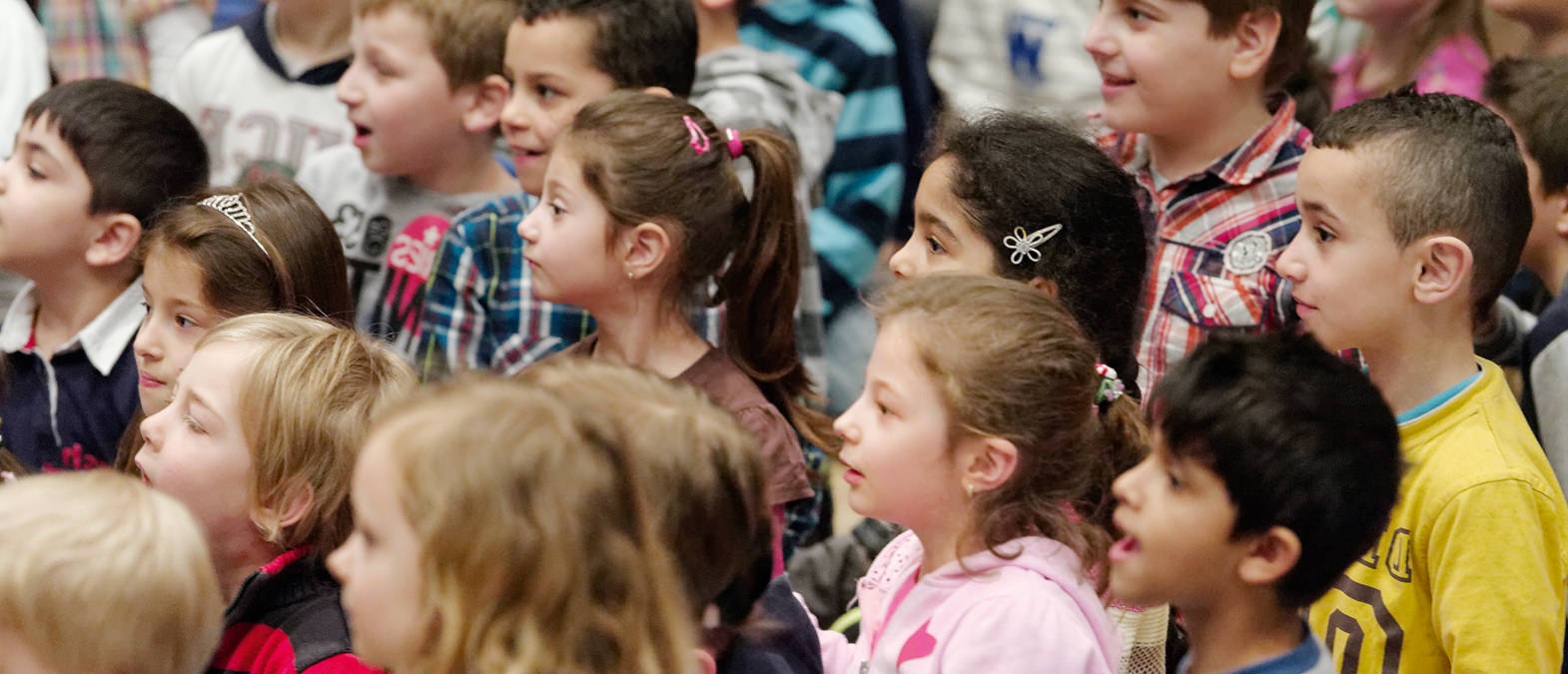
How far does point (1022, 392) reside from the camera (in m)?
2.01

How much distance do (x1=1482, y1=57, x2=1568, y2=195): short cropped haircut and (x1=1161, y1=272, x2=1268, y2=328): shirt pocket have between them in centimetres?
57

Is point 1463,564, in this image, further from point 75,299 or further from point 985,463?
point 75,299

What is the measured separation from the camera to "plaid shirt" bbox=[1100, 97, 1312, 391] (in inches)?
107

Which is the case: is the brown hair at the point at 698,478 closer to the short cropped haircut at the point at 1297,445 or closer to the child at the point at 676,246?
the short cropped haircut at the point at 1297,445

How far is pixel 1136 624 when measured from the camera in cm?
226

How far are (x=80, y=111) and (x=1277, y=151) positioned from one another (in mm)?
2355

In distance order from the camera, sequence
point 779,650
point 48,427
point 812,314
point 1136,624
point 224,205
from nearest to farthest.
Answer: point 779,650 → point 1136,624 → point 224,205 → point 48,427 → point 812,314

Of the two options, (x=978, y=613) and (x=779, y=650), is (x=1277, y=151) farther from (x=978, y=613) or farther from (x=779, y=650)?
(x=779, y=650)

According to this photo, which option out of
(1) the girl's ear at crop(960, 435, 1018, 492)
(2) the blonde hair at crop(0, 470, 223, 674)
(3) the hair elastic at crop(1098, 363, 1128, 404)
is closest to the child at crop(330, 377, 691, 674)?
(2) the blonde hair at crop(0, 470, 223, 674)

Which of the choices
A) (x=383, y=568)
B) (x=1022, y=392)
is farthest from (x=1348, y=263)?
(x=383, y=568)

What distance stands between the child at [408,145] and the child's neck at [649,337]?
70 cm

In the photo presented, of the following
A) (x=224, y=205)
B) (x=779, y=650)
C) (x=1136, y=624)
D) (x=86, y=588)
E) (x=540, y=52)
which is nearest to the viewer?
(x=86, y=588)

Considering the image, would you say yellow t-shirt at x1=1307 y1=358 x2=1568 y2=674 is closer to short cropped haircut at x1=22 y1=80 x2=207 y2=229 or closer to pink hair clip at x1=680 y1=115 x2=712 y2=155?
pink hair clip at x1=680 y1=115 x2=712 y2=155

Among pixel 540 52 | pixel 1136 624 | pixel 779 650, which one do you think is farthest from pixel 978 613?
pixel 540 52
